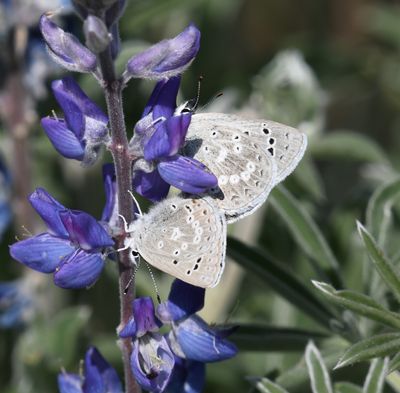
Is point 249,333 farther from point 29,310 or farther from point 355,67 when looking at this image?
point 355,67

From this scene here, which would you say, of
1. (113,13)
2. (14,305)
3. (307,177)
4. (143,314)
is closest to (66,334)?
(14,305)

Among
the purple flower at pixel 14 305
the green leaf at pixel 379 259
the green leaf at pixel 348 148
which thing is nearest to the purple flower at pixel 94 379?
the green leaf at pixel 379 259

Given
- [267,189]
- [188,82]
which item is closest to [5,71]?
[188,82]

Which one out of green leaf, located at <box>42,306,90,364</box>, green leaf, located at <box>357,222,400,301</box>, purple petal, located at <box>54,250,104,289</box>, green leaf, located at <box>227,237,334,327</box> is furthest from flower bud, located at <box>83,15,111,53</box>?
green leaf, located at <box>42,306,90,364</box>

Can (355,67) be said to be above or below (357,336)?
below

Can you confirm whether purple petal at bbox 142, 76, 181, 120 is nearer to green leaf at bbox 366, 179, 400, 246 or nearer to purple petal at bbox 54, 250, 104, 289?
purple petal at bbox 54, 250, 104, 289

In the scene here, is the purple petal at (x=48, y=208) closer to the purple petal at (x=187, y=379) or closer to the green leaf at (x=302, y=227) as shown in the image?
the purple petal at (x=187, y=379)
